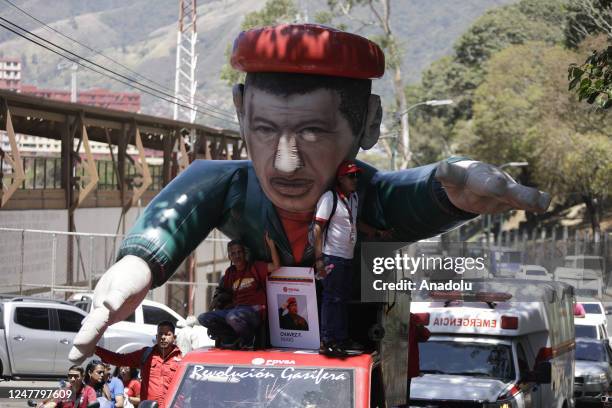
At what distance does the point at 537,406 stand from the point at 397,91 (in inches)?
1712

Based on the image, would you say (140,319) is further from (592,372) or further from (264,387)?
(264,387)

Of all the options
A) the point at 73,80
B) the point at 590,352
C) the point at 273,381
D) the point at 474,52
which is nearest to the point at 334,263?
the point at 273,381

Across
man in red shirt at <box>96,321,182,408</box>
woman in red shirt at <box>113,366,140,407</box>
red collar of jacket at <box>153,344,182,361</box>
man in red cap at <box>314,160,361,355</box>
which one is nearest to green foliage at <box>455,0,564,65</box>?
woman in red shirt at <box>113,366,140,407</box>

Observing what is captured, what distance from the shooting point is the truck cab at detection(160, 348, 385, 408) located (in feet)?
27.5

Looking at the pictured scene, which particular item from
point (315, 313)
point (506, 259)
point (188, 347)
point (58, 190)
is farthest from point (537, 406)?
point (506, 259)

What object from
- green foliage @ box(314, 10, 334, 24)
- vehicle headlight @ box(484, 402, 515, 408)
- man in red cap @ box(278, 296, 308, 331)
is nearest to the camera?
man in red cap @ box(278, 296, 308, 331)

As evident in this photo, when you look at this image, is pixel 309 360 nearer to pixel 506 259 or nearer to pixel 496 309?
pixel 496 309

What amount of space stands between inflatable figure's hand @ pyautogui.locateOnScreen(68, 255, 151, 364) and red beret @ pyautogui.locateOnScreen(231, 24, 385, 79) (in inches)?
67.9

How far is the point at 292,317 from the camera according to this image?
902 centimetres

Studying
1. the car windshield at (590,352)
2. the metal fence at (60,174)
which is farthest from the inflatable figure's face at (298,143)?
the metal fence at (60,174)

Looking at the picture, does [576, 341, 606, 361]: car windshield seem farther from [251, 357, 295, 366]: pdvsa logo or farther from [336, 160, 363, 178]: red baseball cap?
[251, 357, 295, 366]: pdvsa logo

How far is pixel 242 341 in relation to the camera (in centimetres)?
884

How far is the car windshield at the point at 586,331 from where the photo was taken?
24681 mm

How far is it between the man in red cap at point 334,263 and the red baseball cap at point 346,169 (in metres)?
0.18
